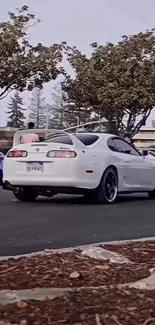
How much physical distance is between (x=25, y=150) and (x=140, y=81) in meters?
25.5

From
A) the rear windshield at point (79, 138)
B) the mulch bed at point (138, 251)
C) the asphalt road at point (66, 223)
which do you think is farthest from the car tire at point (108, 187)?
the mulch bed at point (138, 251)

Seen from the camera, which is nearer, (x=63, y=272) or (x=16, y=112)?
(x=63, y=272)

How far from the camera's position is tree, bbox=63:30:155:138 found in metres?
36.7

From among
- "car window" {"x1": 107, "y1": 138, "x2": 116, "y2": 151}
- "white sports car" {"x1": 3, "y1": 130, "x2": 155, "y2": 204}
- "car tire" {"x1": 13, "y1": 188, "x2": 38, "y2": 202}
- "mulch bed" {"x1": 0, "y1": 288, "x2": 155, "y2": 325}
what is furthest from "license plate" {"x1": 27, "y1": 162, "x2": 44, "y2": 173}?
"mulch bed" {"x1": 0, "y1": 288, "x2": 155, "y2": 325}

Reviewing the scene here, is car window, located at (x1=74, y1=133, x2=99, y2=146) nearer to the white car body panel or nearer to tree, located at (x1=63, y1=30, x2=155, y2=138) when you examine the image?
the white car body panel

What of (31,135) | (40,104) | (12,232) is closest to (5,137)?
(40,104)

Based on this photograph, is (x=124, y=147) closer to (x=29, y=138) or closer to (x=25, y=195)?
(x=29, y=138)

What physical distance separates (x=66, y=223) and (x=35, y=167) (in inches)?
120

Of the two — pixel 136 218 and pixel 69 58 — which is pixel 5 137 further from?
pixel 136 218

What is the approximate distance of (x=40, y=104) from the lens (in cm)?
8269

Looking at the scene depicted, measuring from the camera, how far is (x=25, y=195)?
1256 cm

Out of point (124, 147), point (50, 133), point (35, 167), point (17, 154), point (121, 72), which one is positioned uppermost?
point (121, 72)

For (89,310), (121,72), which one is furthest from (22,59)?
(89,310)

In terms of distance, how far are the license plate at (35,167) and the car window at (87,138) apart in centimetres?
91
